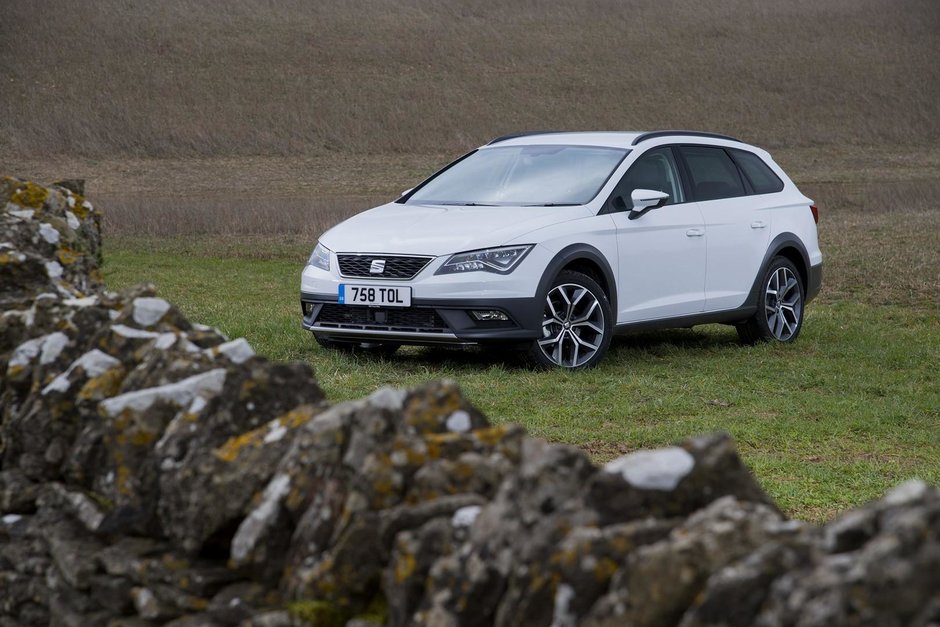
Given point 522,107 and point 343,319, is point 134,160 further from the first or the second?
point 343,319

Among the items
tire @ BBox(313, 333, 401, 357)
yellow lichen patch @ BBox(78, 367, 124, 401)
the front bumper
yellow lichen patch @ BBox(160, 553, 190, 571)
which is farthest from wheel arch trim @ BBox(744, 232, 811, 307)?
yellow lichen patch @ BBox(160, 553, 190, 571)

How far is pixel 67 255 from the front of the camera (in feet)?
19.3

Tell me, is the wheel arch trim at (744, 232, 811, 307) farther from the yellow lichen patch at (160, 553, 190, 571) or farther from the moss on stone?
the moss on stone

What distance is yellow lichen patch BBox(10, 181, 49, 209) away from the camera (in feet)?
22.5

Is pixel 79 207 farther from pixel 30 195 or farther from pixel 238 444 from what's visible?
pixel 238 444

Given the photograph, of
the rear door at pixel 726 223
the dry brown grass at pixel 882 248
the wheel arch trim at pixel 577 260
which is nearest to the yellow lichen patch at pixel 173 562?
the wheel arch trim at pixel 577 260

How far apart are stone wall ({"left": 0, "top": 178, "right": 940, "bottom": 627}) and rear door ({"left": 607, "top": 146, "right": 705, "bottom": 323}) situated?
21.1 ft

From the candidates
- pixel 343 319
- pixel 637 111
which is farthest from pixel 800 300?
pixel 637 111

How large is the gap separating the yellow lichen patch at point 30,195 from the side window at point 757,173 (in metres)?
6.45

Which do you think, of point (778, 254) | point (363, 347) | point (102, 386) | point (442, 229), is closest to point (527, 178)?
point (442, 229)

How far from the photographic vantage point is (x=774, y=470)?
664cm

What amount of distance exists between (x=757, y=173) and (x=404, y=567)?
385 inches

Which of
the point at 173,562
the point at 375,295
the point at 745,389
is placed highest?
the point at 173,562

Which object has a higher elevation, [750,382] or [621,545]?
[621,545]
